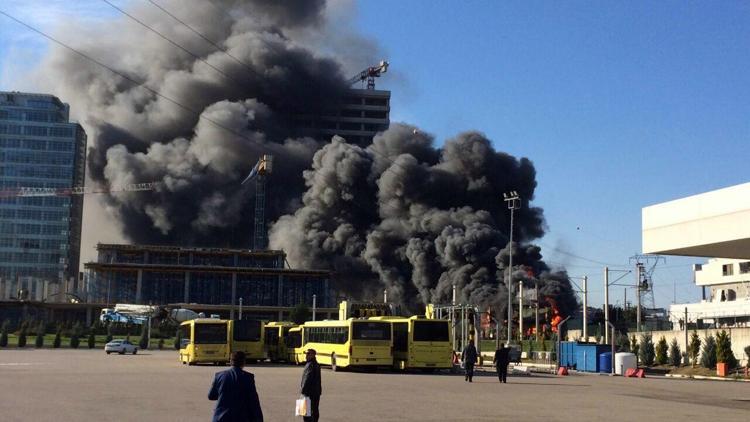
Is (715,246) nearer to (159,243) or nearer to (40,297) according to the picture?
(159,243)

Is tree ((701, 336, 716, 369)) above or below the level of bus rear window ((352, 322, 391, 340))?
below

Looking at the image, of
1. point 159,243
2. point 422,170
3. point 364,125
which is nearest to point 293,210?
point 159,243

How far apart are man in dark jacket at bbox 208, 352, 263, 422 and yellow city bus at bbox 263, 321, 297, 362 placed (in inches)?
1505

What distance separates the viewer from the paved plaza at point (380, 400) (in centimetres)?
1738

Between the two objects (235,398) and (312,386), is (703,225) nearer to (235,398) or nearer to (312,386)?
(312,386)

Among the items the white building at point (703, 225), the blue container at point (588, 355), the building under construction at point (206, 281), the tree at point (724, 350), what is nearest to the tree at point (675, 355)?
the blue container at point (588, 355)

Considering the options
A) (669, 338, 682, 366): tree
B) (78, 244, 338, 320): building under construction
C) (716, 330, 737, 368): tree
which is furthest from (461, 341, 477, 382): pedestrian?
(78, 244, 338, 320): building under construction

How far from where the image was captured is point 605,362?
142ft

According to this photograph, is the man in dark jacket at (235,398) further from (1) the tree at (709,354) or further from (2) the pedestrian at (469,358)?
A: (1) the tree at (709,354)

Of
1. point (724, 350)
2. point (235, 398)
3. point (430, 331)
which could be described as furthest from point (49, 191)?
point (235, 398)

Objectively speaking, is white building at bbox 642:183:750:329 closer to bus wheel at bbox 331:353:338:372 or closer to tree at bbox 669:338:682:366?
bus wheel at bbox 331:353:338:372

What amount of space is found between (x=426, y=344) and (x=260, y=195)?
88.8m

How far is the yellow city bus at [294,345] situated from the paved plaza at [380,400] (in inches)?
518

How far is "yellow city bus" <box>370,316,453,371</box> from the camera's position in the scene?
3738cm
